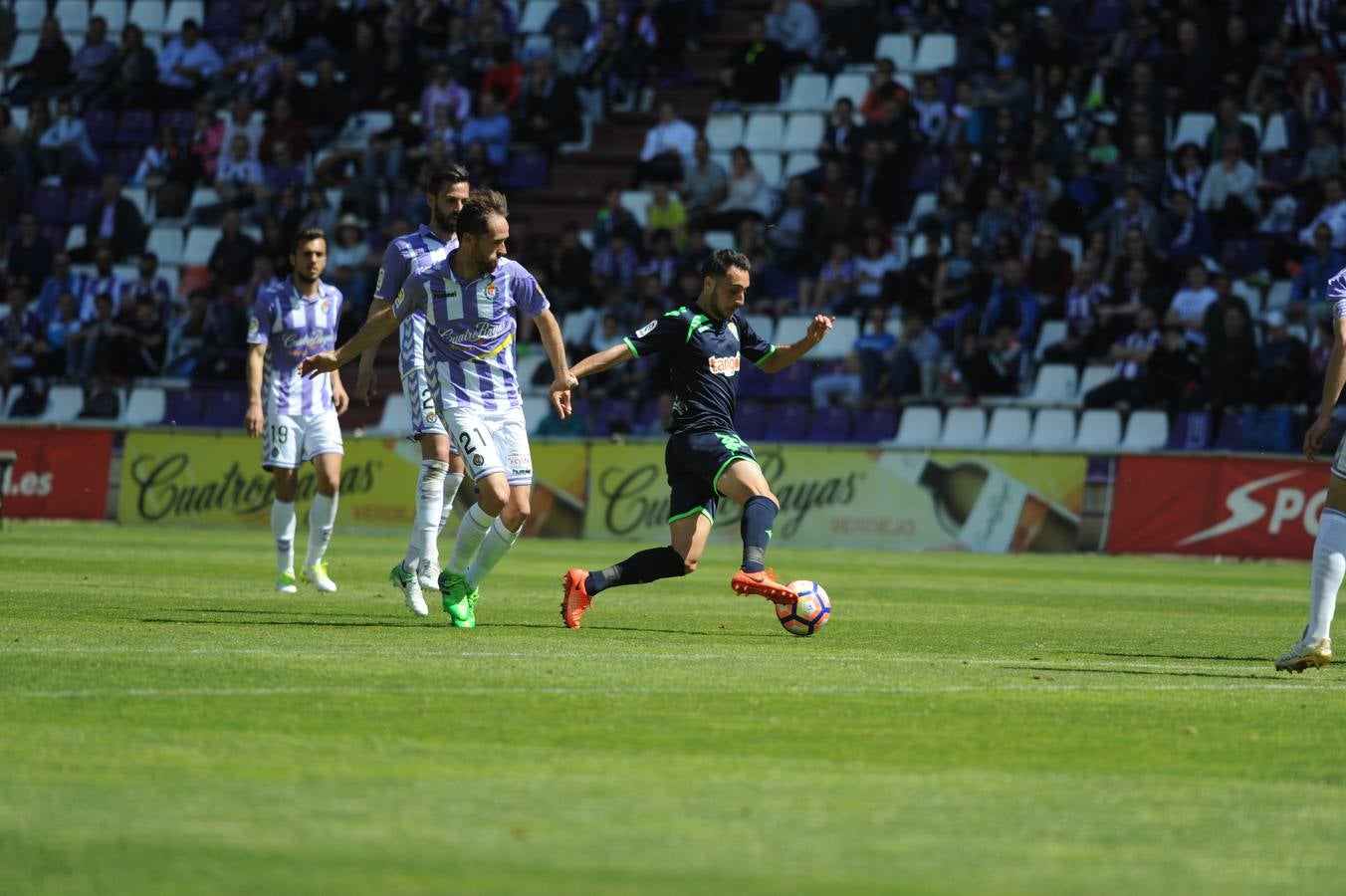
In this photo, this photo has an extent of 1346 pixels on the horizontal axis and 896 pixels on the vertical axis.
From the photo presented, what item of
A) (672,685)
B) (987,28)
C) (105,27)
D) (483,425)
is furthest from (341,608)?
(105,27)

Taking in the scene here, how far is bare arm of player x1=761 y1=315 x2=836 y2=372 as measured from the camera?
1124 centimetres

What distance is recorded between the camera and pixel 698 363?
38.2ft

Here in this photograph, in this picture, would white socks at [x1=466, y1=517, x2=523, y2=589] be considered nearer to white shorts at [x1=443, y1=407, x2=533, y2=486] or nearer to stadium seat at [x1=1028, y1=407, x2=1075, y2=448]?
white shorts at [x1=443, y1=407, x2=533, y2=486]

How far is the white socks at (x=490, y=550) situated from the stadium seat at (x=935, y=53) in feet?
61.7

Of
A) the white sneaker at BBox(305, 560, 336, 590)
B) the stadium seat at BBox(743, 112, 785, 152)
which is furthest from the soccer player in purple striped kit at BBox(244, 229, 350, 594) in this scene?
the stadium seat at BBox(743, 112, 785, 152)

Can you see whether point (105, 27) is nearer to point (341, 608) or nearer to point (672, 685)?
point (341, 608)

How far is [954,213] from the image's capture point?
2614 centimetres

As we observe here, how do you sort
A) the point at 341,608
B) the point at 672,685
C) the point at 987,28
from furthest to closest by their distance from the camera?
the point at 987,28, the point at 341,608, the point at 672,685

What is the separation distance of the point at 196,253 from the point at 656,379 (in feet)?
28.6

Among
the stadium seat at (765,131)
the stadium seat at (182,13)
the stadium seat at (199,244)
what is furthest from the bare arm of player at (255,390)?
the stadium seat at (182,13)

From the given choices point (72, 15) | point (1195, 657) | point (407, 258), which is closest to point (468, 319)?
point (407, 258)

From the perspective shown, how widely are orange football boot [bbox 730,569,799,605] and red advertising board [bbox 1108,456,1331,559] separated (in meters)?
12.0

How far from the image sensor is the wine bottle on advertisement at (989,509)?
23.1m

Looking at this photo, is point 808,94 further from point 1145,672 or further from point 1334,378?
point 1145,672
